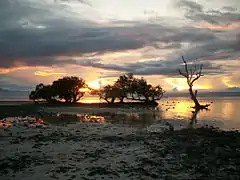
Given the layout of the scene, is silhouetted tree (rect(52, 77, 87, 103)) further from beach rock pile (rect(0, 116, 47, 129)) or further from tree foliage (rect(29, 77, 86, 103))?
beach rock pile (rect(0, 116, 47, 129))

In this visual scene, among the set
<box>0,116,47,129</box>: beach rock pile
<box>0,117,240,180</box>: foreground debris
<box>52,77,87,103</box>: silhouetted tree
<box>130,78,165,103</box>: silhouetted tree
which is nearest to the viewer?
<box>0,117,240,180</box>: foreground debris

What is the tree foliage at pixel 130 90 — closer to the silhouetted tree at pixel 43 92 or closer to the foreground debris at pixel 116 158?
the silhouetted tree at pixel 43 92

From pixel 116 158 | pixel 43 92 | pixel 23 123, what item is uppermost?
pixel 43 92

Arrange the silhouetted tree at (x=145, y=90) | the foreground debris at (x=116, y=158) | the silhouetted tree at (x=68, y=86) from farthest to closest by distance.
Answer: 1. the silhouetted tree at (x=145, y=90)
2. the silhouetted tree at (x=68, y=86)
3. the foreground debris at (x=116, y=158)

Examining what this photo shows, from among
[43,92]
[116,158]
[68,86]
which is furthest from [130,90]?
[116,158]

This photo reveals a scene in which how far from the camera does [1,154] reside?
1296 centimetres

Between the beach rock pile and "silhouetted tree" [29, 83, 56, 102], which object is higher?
"silhouetted tree" [29, 83, 56, 102]

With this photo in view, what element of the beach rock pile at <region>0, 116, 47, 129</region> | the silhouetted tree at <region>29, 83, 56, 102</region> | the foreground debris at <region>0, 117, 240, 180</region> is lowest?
the foreground debris at <region>0, 117, 240, 180</region>

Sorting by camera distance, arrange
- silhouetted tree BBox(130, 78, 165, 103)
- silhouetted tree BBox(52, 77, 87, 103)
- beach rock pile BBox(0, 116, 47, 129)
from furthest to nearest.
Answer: silhouetted tree BBox(130, 78, 165, 103) → silhouetted tree BBox(52, 77, 87, 103) → beach rock pile BBox(0, 116, 47, 129)

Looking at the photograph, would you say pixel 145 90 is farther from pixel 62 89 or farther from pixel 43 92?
pixel 43 92

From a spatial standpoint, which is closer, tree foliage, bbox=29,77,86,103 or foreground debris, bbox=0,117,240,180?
foreground debris, bbox=0,117,240,180

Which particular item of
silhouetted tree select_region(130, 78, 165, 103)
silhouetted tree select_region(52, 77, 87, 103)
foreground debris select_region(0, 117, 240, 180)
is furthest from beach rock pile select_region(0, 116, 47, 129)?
silhouetted tree select_region(130, 78, 165, 103)

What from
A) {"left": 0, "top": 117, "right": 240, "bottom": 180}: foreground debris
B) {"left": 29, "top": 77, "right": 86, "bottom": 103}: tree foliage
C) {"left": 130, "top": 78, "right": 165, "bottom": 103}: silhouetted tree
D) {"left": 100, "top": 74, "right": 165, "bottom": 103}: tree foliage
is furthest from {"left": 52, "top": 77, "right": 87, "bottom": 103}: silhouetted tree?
{"left": 0, "top": 117, "right": 240, "bottom": 180}: foreground debris

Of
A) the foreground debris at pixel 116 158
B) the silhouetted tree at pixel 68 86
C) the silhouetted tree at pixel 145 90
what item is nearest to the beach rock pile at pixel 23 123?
the foreground debris at pixel 116 158
